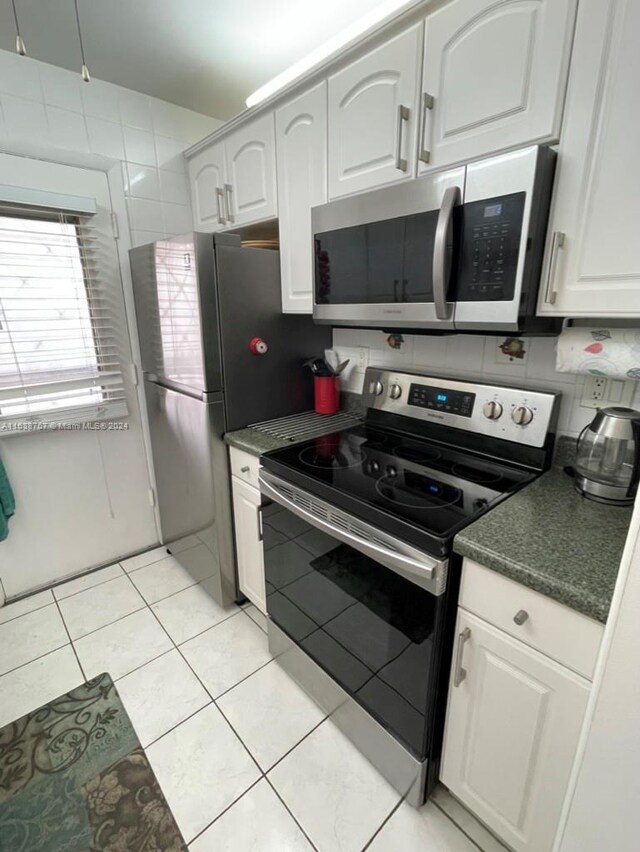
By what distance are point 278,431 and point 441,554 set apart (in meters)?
0.94

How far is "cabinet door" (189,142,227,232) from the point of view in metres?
1.88

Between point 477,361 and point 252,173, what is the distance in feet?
3.94

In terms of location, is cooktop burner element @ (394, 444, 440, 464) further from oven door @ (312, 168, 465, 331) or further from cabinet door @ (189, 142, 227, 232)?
cabinet door @ (189, 142, 227, 232)

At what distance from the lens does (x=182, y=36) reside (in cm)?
148

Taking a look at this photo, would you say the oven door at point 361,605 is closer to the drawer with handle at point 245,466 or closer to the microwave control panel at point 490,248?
the drawer with handle at point 245,466

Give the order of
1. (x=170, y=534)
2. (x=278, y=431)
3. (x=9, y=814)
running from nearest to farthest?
A: 1. (x=9, y=814)
2. (x=278, y=431)
3. (x=170, y=534)

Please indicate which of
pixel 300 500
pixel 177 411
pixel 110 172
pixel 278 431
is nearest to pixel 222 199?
pixel 110 172

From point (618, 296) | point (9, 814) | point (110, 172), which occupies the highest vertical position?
point (110, 172)

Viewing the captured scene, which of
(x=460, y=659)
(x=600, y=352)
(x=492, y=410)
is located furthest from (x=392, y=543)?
(x=600, y=352)

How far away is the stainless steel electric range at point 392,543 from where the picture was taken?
99 centimetres

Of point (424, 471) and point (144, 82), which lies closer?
point (424, 471)

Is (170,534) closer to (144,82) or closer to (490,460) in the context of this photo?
(490,460)

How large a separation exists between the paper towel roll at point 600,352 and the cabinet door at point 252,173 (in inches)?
47.0

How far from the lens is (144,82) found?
1.83 meters
